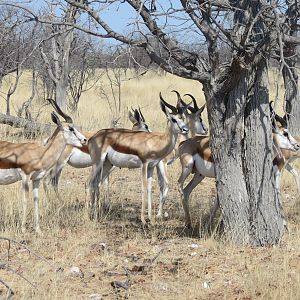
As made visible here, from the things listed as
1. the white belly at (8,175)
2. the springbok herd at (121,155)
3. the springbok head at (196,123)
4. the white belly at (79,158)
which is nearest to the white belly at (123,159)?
the springbok herd at (121,155)

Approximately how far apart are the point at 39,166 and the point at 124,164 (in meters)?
1.50

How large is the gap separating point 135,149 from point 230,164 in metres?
2.26

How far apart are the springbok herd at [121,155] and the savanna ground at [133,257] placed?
311 mm

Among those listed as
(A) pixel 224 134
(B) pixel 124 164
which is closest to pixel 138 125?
(B) pixel 124 164

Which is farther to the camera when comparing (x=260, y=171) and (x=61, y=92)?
(x=61, y=92)

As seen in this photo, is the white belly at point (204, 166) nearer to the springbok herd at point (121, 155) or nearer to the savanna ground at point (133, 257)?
the springbok herd at point (121, 155)

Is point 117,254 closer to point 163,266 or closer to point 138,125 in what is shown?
point 163,266

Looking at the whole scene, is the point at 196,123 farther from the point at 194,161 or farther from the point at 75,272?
the point at 75,272

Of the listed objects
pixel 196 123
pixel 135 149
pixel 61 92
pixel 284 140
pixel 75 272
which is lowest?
pixel 75 272

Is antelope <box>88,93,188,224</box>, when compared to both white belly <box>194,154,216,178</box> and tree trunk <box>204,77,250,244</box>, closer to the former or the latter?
white belly <box>194,154,216,178</box>

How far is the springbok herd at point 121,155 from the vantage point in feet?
24.5

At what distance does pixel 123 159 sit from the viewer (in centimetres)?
867

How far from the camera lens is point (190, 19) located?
5.95 m

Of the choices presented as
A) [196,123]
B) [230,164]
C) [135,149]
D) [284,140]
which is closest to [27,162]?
[135,149]
